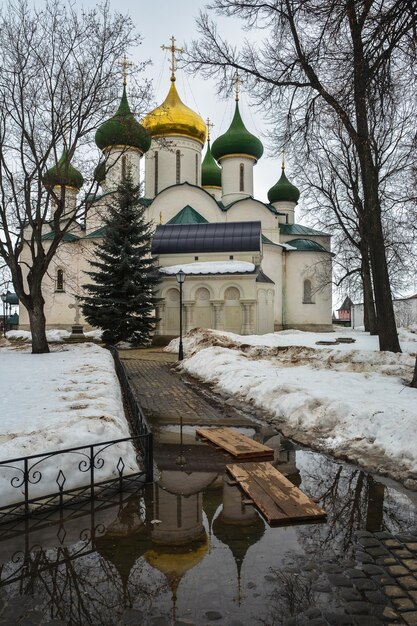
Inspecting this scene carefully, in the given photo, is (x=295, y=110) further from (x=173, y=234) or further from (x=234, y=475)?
(x=173, y=234)

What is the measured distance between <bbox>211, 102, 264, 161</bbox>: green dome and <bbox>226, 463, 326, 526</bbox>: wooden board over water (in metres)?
33.0

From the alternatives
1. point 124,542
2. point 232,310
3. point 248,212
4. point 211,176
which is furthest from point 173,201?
point 124,542

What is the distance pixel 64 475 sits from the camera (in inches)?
190

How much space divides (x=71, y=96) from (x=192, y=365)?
9068 mm

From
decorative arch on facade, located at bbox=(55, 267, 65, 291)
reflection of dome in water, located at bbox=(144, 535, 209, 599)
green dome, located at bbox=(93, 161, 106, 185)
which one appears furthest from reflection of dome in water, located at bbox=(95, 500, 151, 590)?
decorative arch on facade, located at bbox=(55, 267, 65, 291)

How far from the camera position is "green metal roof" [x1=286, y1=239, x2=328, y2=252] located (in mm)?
34228

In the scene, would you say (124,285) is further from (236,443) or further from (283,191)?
(283,191)

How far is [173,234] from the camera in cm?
2897

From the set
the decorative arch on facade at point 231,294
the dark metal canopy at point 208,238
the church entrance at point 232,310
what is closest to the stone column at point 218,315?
the church entrance at point 232,310

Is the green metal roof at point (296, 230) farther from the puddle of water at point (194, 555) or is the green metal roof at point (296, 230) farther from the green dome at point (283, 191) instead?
the puddle of water at point (194, 555)

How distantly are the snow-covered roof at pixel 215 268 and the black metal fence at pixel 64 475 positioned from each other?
20945mm

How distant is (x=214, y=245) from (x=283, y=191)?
14.5 metres

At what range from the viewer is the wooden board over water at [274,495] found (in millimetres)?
4266

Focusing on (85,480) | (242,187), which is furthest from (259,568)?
(242,187)
